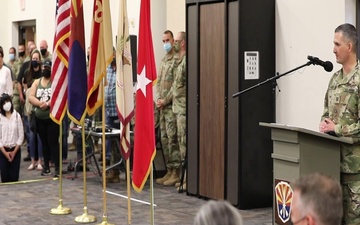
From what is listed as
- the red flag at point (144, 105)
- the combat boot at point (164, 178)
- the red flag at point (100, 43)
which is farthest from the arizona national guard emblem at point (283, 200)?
the combat boot at point (164, 178)

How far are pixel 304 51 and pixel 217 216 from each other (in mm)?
5800

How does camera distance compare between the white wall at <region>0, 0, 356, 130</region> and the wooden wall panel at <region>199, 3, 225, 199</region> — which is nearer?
the white wall at <region>0, 0, 356, 130</region>

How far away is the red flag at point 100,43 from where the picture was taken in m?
7.82

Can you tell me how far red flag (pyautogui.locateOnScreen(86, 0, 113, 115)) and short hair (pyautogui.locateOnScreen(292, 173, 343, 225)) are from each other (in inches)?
192

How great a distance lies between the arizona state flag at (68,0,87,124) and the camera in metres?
8.09

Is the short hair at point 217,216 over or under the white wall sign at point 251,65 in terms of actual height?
under

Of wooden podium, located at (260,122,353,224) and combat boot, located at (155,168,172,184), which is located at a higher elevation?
wooden podium, located at (260,122,353,224)

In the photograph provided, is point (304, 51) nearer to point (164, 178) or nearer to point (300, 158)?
point (300, 158)

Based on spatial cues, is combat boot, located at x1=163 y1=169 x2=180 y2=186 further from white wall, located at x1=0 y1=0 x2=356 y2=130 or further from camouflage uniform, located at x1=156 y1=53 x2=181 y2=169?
white wall, located at x1=0 y1=0 x2=356 y2=130

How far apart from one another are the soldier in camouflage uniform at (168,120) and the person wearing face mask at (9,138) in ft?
6.76

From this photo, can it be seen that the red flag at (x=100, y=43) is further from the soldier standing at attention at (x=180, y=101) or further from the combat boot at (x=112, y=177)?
the combat boot at (x=112, y=177)

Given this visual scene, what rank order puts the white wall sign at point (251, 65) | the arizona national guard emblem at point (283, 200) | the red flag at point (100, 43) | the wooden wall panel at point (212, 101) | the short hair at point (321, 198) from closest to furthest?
the short hair at point (321, 198) < the arizona national guard emblem at point (283, 200) < the red flag at point (100, 43) < the white wall sign at point (251, 65) < the wooden wall panel at point (212, 101)

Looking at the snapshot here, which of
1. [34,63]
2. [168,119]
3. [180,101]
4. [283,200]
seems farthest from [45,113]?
[283,200]

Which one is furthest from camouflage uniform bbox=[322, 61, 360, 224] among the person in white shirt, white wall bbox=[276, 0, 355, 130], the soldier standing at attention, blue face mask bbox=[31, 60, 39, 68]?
the person in white shirt
